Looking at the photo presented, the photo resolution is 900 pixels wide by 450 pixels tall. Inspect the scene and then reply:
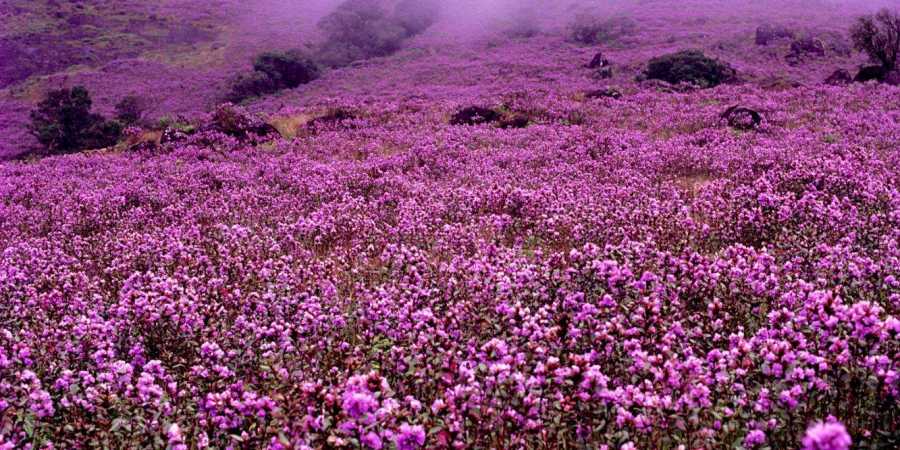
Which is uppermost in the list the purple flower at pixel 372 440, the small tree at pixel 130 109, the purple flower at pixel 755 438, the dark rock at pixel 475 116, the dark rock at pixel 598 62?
the purple flower at pixel 372 440

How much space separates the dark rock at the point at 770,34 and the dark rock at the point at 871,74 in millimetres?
17381

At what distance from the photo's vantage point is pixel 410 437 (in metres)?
2.90

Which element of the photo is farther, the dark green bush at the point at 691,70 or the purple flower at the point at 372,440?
the dark green bush at the point at 691,70

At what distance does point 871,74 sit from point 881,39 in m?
5.12

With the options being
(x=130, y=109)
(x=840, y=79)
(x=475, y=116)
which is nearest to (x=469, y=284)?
(x=475, y=116)

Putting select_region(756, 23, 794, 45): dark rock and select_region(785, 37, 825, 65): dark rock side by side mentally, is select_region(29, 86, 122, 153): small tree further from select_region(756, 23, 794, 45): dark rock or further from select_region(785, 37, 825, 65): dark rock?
select_region(756, 23, 794, 45): dark rock

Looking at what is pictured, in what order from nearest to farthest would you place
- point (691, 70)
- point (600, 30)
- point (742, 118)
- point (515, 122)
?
point (742, 118) → point (515, 122) → point (691, 70) → point (600, 30)

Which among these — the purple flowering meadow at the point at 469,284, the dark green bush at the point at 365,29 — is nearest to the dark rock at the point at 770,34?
the purple flowering meadow at the point at 469,284

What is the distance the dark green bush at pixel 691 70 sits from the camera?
3306cm

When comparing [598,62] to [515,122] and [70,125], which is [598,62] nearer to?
[515,122]

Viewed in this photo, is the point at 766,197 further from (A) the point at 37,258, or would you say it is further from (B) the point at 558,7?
(B) the point at 558,7

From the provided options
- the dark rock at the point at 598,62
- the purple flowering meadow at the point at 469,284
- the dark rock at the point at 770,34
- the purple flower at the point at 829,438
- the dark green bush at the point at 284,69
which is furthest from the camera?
the dark green bush at the point at 284,69

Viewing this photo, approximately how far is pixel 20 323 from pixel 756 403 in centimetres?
676

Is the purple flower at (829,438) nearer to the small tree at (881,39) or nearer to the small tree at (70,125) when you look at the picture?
the small tree at (70,125)
